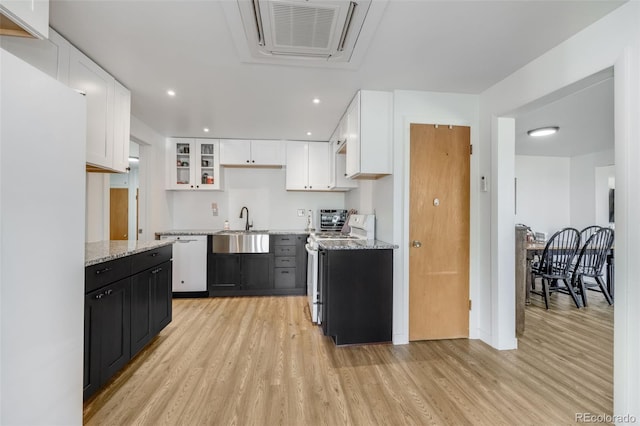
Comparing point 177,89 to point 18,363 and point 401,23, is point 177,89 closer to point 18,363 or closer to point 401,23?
point 401,23

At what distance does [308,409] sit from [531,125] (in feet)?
13.7

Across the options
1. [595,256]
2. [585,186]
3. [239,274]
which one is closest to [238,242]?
[239,274]

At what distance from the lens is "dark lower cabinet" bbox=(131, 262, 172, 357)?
6.86 ft

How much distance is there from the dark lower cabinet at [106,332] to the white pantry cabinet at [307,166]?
2.74m

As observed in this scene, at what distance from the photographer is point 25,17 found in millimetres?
1249

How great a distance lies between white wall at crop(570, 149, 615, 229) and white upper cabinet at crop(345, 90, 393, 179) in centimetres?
472

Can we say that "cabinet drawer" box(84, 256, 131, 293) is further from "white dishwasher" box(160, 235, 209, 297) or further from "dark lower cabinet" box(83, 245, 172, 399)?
"white dishwasher" box(160, 235, 209, 297)

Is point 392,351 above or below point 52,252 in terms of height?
below

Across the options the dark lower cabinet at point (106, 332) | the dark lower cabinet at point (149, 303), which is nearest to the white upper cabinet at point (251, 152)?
the dark lower cabinet at point (149, 303)

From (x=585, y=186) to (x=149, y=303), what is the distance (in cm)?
702

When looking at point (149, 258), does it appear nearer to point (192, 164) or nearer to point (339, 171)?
point (192, 164)

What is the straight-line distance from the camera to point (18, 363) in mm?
1071

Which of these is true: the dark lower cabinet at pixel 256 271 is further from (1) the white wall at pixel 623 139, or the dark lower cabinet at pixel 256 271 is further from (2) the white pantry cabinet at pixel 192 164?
(1) the white wall at pixel 623 139

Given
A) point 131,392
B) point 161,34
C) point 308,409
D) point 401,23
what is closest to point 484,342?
point 308,409
